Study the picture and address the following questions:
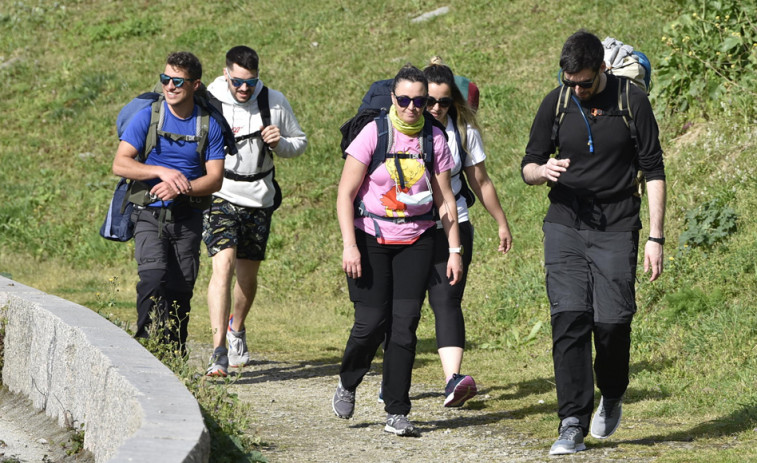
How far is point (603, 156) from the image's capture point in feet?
18.1

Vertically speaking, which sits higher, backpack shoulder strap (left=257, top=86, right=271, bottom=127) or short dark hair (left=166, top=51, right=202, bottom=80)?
short dark hair (left=166, top=51, right=202, bottom=80)

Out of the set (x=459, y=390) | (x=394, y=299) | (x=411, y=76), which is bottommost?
(x=459, y=390)

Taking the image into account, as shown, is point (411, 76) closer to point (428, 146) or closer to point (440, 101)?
point (428, 146)

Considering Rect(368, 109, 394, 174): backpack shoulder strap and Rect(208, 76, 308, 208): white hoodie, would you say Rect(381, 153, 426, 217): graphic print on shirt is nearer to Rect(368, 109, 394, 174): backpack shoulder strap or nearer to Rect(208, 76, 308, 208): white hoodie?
Rect(368, 109, 394, 174): backpack shoulder strap

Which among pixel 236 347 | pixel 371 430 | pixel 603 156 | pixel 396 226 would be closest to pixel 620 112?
pixel 603 156

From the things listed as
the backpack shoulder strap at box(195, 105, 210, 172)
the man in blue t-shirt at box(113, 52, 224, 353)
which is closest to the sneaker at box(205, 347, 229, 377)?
the man in blue t-shirt at box(113, 52, 224, 353)

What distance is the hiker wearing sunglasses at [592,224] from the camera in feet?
17.9

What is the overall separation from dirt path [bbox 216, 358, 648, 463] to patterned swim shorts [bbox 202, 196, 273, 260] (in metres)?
0.99

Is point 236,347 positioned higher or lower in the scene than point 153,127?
lower

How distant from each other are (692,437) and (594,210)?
139cm

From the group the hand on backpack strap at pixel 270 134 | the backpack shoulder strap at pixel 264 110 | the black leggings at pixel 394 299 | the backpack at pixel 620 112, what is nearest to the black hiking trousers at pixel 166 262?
the hand on backpack strap at pixel 270 134

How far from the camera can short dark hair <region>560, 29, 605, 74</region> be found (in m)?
5.28

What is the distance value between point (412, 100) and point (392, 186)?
480 millimetres

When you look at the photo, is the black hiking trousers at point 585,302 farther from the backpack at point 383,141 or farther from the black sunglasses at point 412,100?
the black sunglasses at point 412,100
